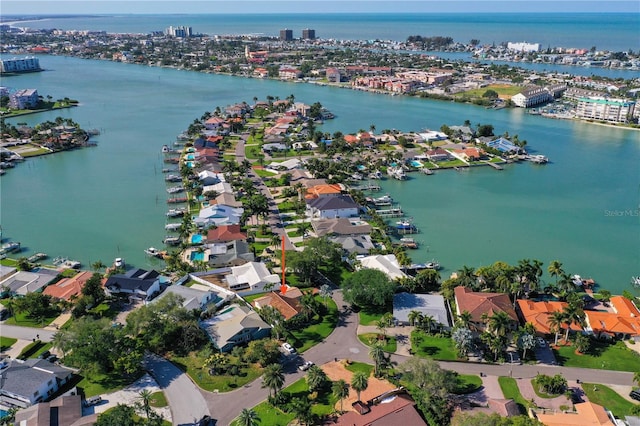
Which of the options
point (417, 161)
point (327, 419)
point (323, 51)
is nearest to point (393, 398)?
point (327, 419)

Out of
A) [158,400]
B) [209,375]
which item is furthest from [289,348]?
[158,400]

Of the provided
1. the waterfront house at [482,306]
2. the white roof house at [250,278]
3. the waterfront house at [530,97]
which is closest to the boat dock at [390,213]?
the white roof house at [250,278]

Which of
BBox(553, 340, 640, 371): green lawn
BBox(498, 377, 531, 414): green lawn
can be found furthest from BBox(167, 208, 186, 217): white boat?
BBox(553, 340, 640, 371): green lawn

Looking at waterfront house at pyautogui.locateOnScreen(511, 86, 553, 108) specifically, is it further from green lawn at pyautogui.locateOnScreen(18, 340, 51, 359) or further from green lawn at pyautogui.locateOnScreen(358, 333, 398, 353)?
green lawn at pyautogui.locateOnScreen(18, 340, 51, 359)

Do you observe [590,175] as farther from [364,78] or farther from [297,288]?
[364,78]

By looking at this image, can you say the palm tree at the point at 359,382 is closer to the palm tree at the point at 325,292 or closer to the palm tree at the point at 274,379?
the palm tree at the point at 274,379

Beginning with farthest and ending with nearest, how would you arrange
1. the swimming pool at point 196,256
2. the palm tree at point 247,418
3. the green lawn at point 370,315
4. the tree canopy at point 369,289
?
the swimming pool at point 196,256
the tree canopy at point 369,289
the green lawn at point 370,315
the palm tree at point 247,418
